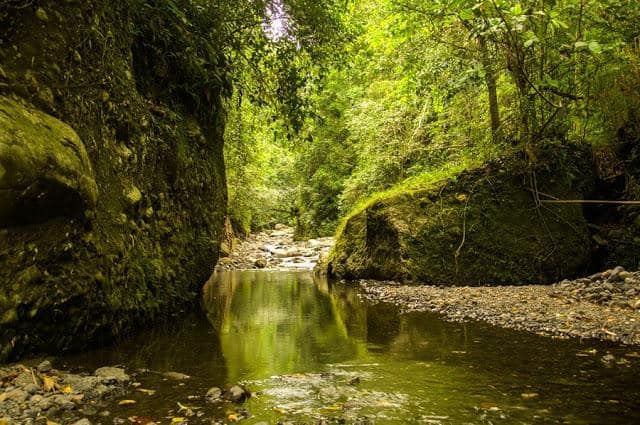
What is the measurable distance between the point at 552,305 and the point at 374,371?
11.8 ft

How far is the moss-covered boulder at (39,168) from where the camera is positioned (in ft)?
11.0

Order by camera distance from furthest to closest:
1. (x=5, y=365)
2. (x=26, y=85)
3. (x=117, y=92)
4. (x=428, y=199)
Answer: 1. (x=428, y=199)
2. (x=117, y=92)
3. (x=26, y=85)
4. (x=5, y=365)

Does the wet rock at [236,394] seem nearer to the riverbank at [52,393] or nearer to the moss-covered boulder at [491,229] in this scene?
the riverbank at [52,393]

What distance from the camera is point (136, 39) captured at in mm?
6355

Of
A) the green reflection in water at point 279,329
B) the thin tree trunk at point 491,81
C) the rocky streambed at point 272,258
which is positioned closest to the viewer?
the green reflection in water at point 279,329

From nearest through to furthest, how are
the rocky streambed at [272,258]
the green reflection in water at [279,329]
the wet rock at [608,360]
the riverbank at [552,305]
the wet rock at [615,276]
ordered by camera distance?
the wet rock at [608,360], the green reflection in water at [279,329], the riverbank at [552,305], the wet rock at [615,276], the rocky streambed at [272,258]

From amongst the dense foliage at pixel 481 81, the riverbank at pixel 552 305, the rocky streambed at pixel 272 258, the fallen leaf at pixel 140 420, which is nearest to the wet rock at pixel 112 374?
the fallen leaf at pixel 140 420

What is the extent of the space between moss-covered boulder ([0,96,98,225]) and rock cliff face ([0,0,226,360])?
0.03 feet

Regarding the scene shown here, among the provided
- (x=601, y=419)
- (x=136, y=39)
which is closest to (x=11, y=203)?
(x=136, y=39)

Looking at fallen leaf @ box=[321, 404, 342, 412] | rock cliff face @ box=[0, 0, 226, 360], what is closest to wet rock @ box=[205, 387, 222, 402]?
fallen leaf @ box=[321, 404, 342, 412]

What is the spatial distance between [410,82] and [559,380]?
8474 millimetres

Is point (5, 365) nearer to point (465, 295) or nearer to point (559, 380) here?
point (559, 380)

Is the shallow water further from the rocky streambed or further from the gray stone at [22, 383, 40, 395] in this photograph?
the rocky streambed

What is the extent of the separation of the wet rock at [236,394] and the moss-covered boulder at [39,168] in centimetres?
202
